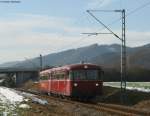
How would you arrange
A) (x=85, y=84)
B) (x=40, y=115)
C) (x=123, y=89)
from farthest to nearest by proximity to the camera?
(x=123, y=89)
(x=85, y=84)
(x=40, y=115)

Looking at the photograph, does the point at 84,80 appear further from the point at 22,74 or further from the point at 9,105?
the point at 22,74

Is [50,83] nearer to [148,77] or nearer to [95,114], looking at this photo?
[95,114]

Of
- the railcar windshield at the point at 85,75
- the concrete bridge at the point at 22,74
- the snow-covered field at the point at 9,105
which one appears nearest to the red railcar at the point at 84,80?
the railcar windshield at the point at 85,75

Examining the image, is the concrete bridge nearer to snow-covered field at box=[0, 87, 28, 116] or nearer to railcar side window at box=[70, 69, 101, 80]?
snow-covered field at box=[0, 87, 28, 116]

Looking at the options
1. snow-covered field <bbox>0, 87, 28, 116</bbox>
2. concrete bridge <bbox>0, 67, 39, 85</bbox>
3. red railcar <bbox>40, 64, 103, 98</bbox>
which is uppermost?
red railcar <bbox>40, 64, 103, 98</bbox>

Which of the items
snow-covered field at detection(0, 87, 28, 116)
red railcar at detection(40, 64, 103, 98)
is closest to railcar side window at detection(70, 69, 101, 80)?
red railcar at detection(40, 64, 103, 98)

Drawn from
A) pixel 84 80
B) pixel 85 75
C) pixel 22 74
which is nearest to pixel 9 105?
pixel 84 80

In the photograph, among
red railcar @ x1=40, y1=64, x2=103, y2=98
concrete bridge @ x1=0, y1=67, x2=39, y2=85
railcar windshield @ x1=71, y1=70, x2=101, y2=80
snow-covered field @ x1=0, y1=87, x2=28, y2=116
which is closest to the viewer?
snow-covered field @ x1=0, y1=87, x2=28, y2=116

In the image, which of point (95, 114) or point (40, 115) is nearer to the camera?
point (40, 115)

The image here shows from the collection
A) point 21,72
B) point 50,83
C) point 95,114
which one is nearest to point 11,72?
point 21,72

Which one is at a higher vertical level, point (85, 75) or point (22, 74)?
point (85, 75)

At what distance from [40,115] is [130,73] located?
319 feet

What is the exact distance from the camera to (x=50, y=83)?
5738cm

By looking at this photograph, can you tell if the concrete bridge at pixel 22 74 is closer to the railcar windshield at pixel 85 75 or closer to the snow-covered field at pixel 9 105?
the snow-covered field at pixel 9 105
